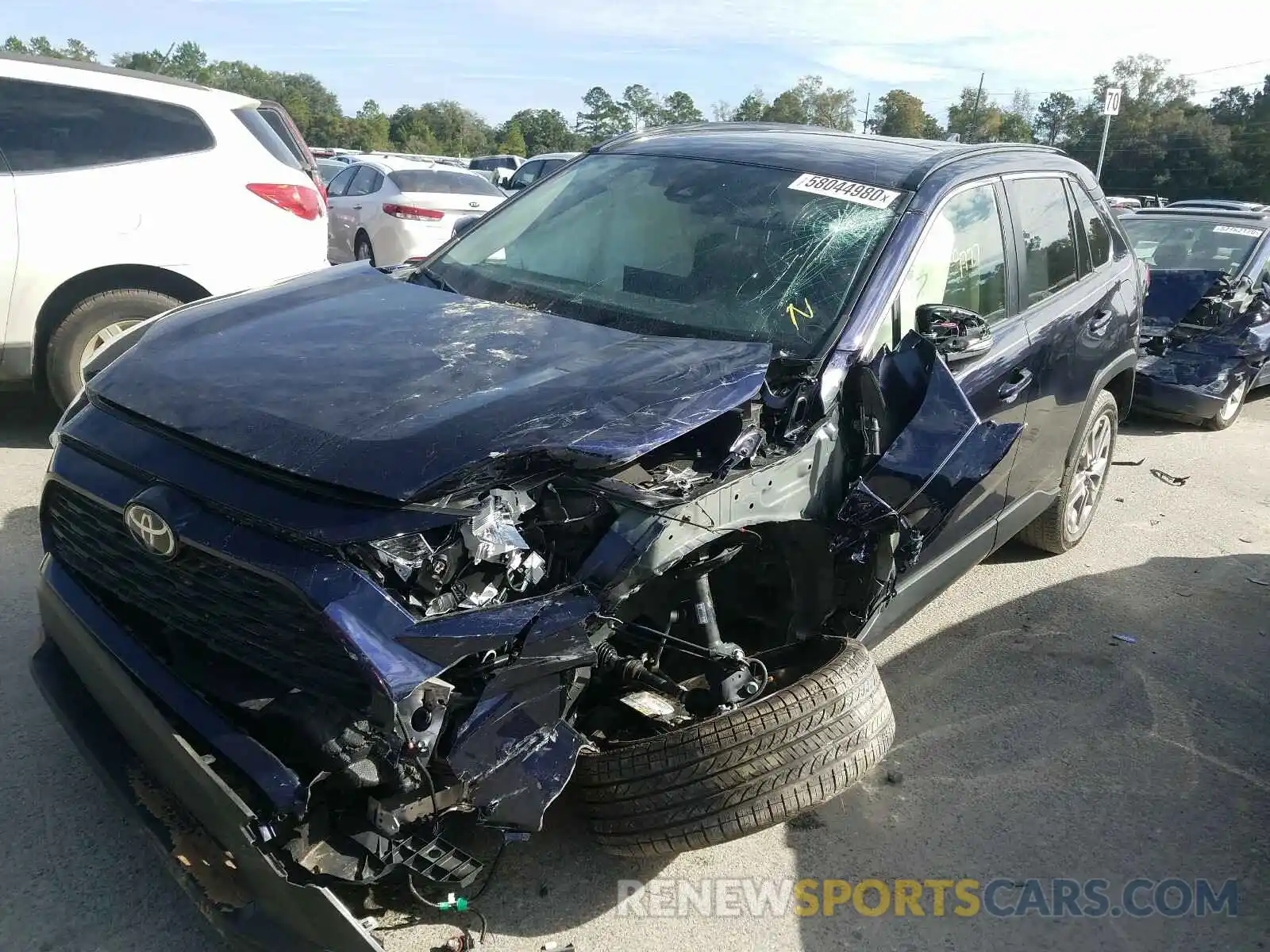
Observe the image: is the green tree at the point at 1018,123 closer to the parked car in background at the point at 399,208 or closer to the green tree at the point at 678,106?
the green tree at the point at 678,106

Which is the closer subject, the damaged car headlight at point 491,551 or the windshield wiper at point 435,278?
the damaged car headlight at point 491,551

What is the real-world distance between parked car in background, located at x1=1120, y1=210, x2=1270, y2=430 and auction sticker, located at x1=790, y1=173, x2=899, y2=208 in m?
5.40

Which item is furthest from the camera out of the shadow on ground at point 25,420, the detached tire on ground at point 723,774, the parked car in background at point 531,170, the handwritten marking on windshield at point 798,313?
the parked car in background at point 531,170

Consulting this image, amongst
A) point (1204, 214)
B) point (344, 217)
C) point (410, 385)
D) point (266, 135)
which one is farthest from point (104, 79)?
point (1204, 214)

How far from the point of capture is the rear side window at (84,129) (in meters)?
5.09

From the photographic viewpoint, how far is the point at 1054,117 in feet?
183

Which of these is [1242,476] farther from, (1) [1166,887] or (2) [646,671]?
(2) [646,671]

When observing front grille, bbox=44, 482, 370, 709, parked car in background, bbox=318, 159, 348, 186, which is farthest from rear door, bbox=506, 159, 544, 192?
front grille, bbox=44, 482, 370, 709

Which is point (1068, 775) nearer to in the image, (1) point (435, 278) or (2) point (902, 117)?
(1) point (435, 278)

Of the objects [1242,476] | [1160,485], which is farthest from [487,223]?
[1242,476]

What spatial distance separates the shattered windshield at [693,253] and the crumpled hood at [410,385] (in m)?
0.21

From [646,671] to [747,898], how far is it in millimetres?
735

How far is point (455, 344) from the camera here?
2.73m

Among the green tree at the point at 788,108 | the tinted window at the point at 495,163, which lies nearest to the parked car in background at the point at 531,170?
the tinted window at the point at 495,163
